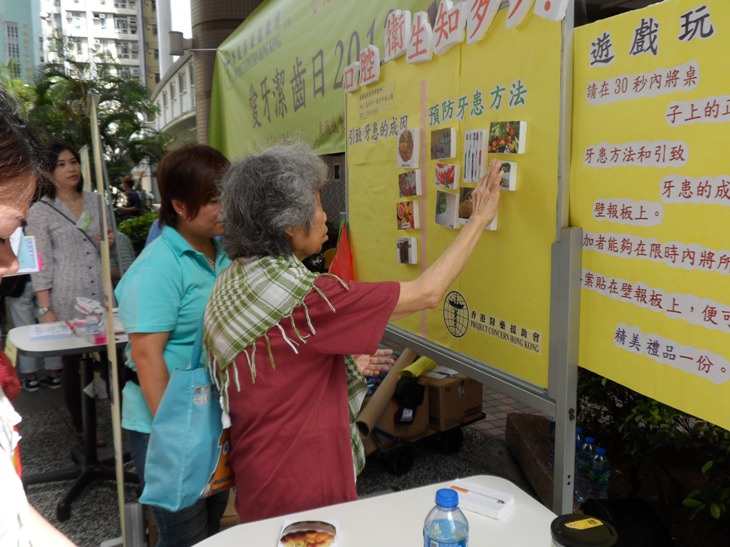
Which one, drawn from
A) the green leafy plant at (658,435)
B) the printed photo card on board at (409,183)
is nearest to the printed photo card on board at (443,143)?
the printed photo card on board at (409,183)

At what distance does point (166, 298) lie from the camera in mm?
1825

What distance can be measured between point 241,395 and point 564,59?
116cm

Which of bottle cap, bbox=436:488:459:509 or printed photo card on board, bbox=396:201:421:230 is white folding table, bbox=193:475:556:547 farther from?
printed photo card on board, bbox=396:201:421:230

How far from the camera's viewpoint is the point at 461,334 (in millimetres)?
1839

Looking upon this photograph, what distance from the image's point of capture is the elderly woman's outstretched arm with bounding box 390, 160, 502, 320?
151 centimetres

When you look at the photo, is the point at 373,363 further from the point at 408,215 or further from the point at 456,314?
the point at 408,215

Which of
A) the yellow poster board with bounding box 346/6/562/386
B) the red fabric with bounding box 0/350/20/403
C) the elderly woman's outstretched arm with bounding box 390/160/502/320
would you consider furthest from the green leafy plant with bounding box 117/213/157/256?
the red fabric with bounding box 0/350/20/403

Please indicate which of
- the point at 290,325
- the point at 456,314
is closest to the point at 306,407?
the point at 290,325

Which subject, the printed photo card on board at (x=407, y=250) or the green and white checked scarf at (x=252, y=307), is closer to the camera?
the green and white checked scarf at (x=252, y=307)

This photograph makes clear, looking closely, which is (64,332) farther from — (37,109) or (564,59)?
(37,109)

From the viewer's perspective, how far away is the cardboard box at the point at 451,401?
Result: 349 centimetres

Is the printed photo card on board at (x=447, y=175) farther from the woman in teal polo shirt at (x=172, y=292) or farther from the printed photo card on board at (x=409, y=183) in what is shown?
the woman in teal polo shirt at (x=172, y=292)

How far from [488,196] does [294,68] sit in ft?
8.66

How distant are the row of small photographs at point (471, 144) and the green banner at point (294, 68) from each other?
1.52 ft
